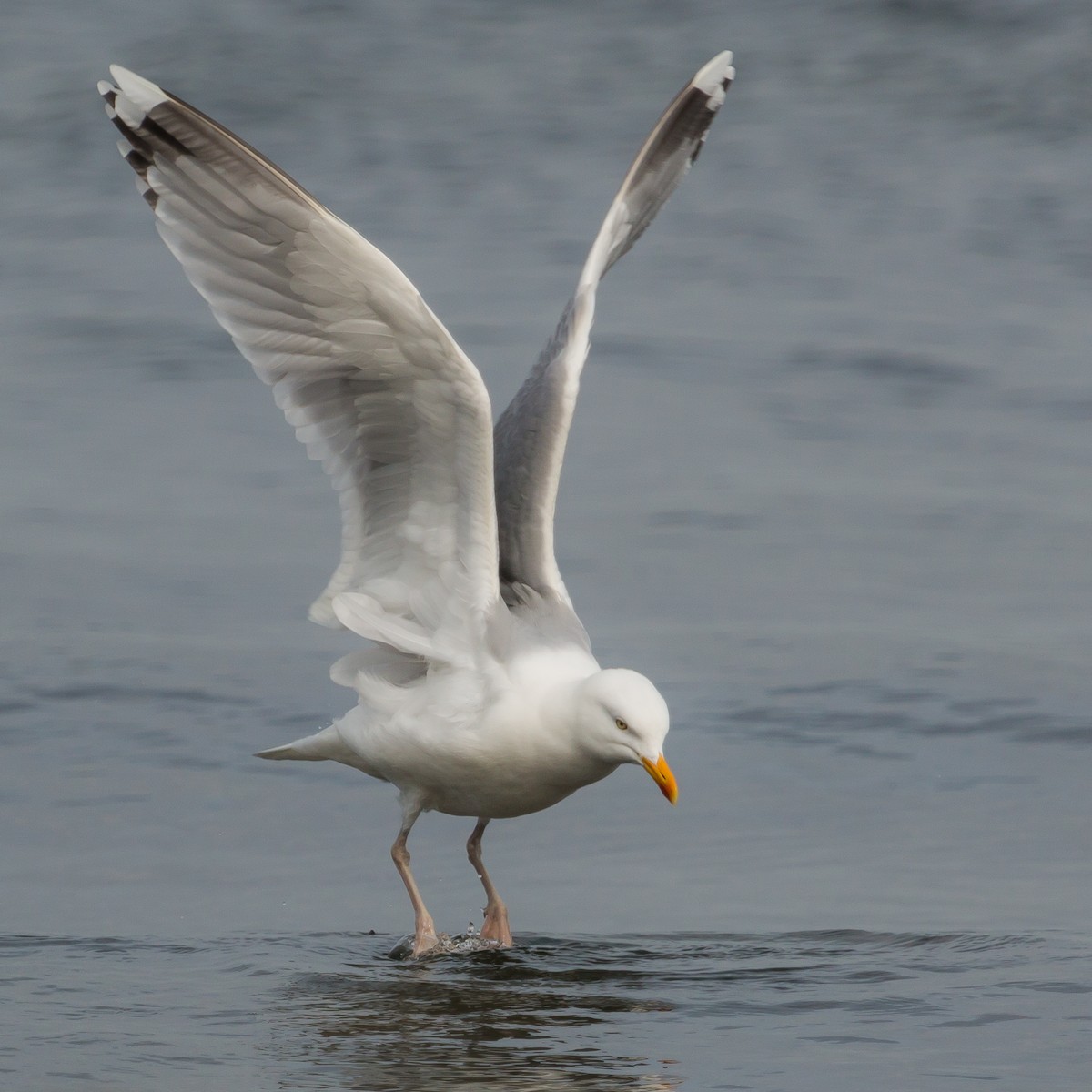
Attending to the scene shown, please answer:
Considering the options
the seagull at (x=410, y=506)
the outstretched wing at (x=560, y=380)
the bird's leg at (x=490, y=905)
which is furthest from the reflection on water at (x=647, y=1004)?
the outstretched wing at (x=560, y=380)

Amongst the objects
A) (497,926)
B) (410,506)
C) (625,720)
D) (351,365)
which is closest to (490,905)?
(497,926)

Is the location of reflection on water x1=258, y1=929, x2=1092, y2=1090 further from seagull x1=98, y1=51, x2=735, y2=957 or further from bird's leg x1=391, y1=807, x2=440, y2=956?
seagull x1=98, y1=51, x2=735, y2=957

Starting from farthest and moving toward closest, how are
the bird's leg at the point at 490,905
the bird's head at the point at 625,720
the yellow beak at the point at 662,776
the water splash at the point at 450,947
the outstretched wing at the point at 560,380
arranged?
the outstretched wing at the point at 560,380, the bird's leg at the point at 490,905, the water splash at the point at 450,947, the bird's head at the point at 625,720, the yellow beak at the point at 662,776

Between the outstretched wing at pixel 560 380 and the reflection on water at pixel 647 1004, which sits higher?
the outstretched wing at pixel 560 380

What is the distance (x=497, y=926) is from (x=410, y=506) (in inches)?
46.7

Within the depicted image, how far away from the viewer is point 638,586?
29.6 ft

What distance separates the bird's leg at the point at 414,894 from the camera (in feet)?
19.5

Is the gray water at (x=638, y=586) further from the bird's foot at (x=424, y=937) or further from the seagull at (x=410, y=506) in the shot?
the seagull at (x=410, y=506)

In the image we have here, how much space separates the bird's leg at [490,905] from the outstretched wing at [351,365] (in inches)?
26.5

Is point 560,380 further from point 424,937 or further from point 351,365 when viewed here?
point 424,937

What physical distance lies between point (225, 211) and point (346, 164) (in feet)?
36.0

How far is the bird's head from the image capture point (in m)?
5.59

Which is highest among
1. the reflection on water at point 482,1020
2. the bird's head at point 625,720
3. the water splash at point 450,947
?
the bird's head at point 625,720

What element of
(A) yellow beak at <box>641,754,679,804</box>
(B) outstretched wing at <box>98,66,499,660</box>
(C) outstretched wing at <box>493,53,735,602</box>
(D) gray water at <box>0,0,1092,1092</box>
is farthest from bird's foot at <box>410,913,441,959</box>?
(C) outstretched wing at <box>493,53,735,602</box>
